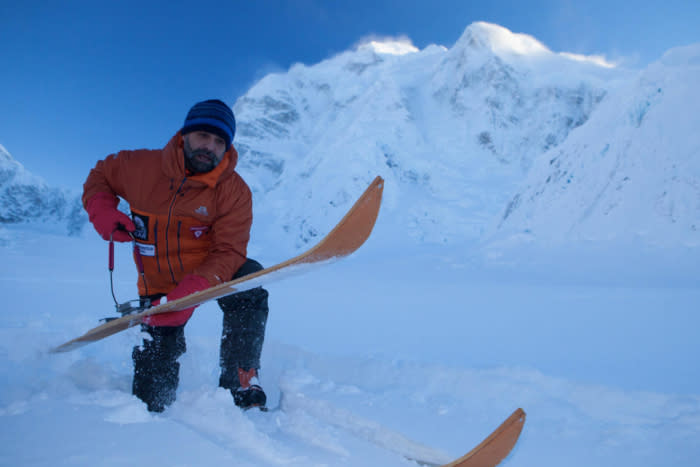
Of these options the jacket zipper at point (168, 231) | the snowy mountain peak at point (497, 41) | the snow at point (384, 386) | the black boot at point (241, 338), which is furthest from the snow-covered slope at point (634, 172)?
the snowy mountain peak at point (497, 41)

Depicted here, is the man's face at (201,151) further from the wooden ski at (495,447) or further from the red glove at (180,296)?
the wooden ski at (495,447)

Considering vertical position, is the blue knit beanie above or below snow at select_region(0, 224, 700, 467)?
above

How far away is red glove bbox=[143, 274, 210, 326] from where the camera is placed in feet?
6.84

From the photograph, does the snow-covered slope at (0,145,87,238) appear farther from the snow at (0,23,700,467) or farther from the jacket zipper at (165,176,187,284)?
the jacket zipper at (165,176,187,284)

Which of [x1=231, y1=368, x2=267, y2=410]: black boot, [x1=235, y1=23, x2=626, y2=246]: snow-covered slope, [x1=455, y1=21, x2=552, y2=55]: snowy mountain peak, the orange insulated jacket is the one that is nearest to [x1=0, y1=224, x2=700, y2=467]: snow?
[x1=231, y1=368, x2=267, y2=410]: black boot

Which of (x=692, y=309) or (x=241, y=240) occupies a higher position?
(x=692, y=309)

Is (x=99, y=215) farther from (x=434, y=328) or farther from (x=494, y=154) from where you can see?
(x=494, y=154)

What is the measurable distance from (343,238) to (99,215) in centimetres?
153

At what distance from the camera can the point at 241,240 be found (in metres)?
2.46

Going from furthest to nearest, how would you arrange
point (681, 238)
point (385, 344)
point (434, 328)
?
point (681, 238)
point (434, 328)
point (385, 344)

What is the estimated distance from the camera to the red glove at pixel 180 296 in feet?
6.84

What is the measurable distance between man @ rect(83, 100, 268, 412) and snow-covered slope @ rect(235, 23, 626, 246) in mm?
30180

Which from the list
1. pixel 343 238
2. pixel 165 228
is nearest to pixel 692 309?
pixel 343 238

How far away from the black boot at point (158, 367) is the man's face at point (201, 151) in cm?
103
